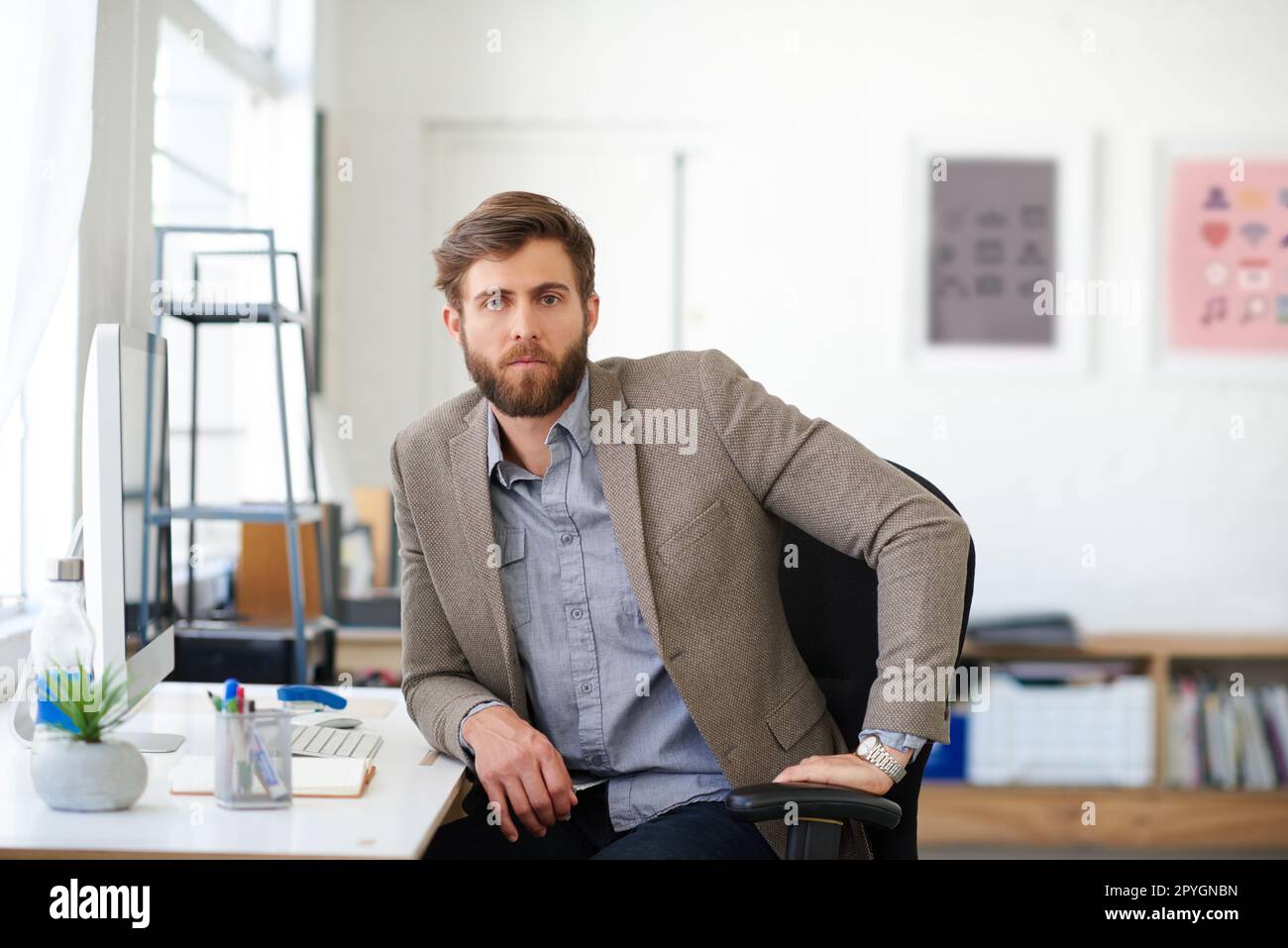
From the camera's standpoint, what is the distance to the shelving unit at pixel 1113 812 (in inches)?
140

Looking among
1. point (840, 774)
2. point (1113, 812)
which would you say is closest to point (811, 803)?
point (840, 774)

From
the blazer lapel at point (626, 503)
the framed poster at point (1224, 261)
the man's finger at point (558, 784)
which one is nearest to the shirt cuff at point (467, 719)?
the man's finger at point (558, 784)

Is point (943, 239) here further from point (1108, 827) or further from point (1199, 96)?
point (1108, 827)

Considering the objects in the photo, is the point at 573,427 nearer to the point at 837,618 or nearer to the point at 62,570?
the point at 837,618

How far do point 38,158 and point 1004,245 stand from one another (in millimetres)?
2725

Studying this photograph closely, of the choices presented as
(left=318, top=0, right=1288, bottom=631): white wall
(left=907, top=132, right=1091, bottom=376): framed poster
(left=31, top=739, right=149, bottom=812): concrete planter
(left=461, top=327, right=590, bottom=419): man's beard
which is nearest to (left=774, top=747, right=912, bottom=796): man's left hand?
(left=461, top=327, right=590, bottom=419): man's beard

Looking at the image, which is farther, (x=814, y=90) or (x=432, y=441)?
(x=814, y=90)

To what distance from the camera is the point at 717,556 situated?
1.66 metres

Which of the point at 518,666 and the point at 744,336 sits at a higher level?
the point at 744,336

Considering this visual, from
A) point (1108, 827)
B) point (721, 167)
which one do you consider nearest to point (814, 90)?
point (721, 167)

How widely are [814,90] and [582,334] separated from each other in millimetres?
2347

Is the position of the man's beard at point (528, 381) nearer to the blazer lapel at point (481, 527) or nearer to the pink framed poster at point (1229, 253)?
the blazer lapel at point (481, 527)
